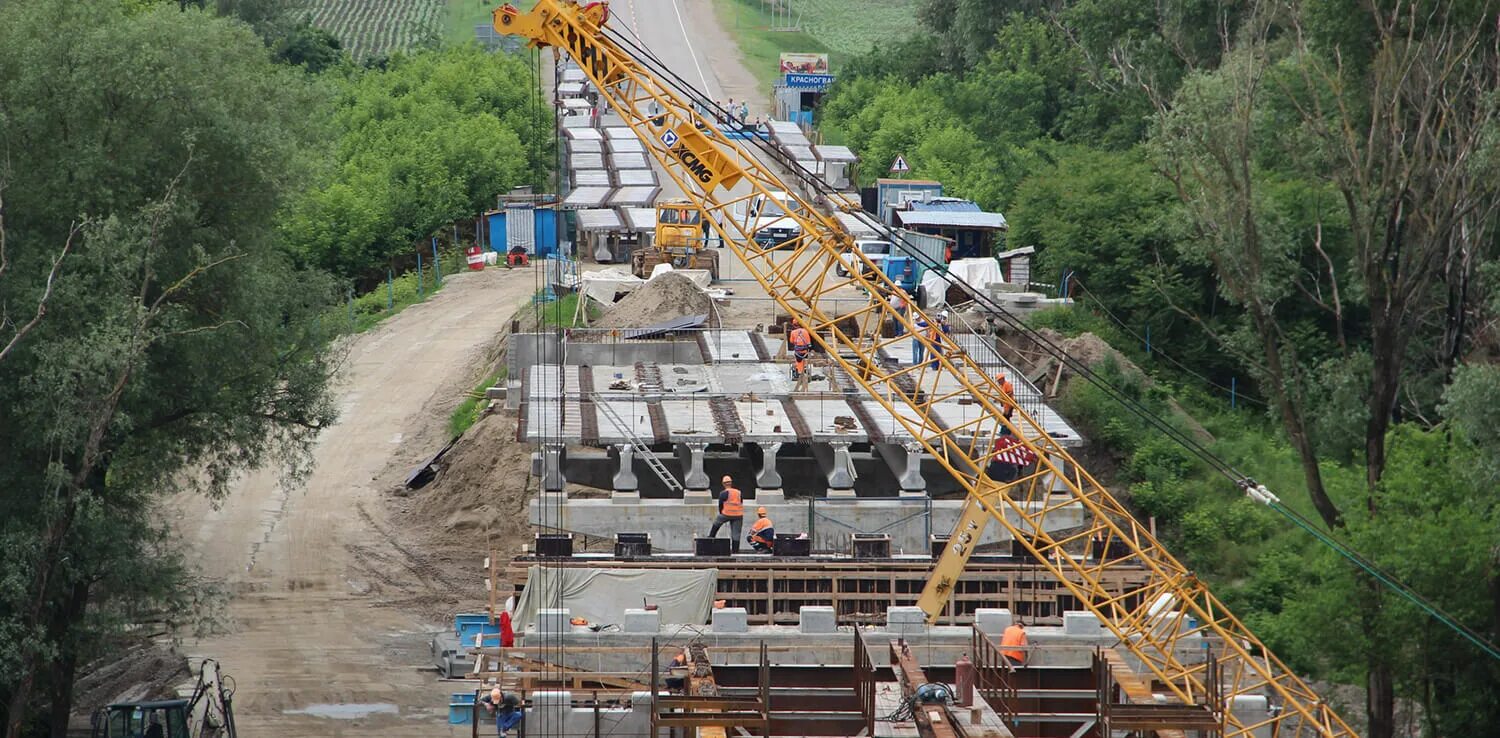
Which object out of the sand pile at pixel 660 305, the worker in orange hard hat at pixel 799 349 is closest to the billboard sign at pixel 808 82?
the sand pile at pixel 660 305

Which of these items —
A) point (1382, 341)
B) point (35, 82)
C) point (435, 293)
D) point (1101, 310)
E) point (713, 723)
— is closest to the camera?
point (713, 723)

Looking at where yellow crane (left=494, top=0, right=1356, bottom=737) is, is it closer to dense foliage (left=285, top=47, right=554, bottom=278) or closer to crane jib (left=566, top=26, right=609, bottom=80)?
crane jib (left=566, top=26, right=609, bottom=80)

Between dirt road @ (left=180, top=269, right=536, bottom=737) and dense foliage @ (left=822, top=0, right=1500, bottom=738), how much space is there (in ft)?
57.1

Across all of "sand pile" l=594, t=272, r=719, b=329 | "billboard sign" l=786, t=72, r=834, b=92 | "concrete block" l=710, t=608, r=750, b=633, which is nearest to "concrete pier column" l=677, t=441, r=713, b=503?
"concrete block" l=710, t=608, r=750, b=633

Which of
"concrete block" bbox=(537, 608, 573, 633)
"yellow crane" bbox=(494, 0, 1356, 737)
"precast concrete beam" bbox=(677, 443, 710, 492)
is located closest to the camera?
"concrete block" bbox=(537, 608, 573, 633)

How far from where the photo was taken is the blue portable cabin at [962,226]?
71.9 m

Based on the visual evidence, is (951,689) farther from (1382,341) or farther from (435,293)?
(435,293)

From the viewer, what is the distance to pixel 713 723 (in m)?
28.3

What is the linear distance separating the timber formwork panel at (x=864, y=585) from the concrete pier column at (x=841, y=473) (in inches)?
221

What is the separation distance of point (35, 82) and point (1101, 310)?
38240 mm

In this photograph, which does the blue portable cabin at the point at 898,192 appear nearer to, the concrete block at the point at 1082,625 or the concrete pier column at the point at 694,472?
the concrete pier column at the point at 694,472

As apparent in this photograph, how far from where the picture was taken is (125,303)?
35250 mm

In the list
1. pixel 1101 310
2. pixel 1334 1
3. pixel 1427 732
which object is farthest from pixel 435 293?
pixel 1427 732

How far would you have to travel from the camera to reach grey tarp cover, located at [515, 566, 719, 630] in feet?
122
